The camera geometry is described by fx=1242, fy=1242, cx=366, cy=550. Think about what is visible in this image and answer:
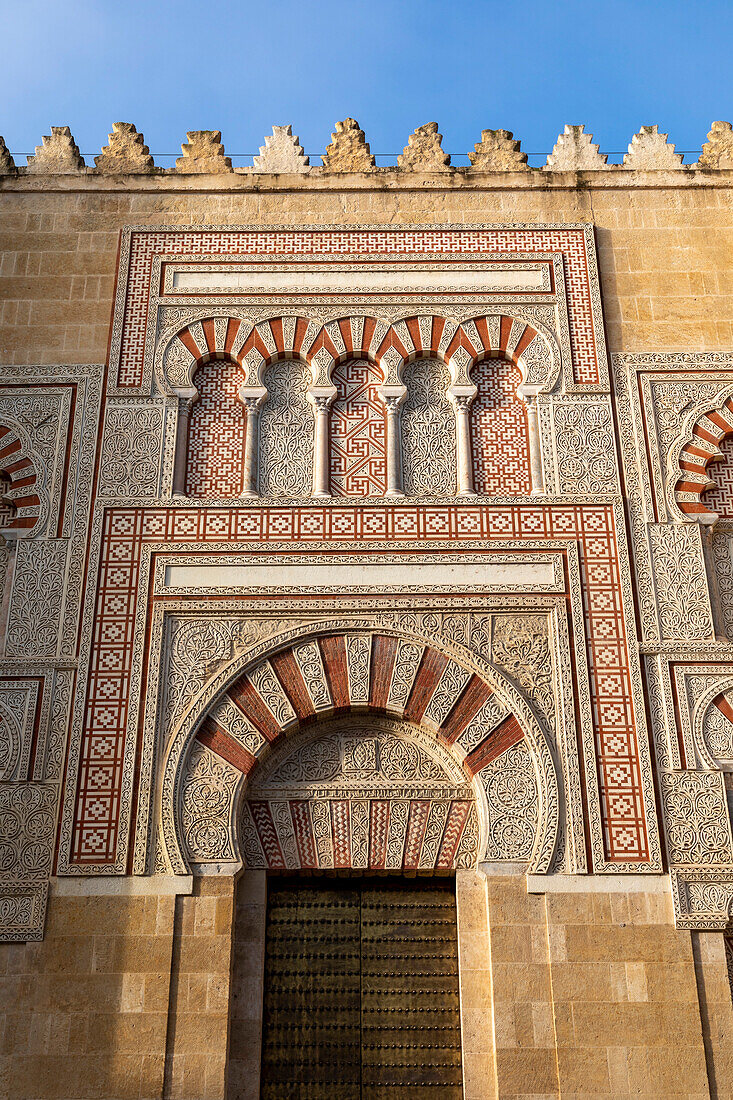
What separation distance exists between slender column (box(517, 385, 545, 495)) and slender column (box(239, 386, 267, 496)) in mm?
1562

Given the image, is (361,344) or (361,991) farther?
(361,344)

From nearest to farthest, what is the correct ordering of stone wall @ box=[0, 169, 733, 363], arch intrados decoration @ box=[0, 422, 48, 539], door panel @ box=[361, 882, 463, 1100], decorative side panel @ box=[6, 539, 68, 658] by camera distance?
door panel @ box=[361, 882, 463, 1100] < decorative side panel @ box=[6, 539, 68, 658] < arch intrados decoration @ box=[0, 422, 48, 539] < stone wall @ box=[0, 169, 733, 363]

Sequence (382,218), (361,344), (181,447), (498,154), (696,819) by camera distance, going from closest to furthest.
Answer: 1. (696,819)
2. (181,447)
3. (361,344)
4. (382,218)
5. (498,154)

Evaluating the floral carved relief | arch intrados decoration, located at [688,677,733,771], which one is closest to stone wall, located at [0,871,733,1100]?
arch intrados decoration, located at [688,677,733,771]

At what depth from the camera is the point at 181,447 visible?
731 centimetres

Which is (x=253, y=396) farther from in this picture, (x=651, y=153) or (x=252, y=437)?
(x=651, y=153)

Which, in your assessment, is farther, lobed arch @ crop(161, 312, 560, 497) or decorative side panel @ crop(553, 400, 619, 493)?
lobed arch @ crop(161, 312, 560, 497)

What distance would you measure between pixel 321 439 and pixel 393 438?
0.42 meters

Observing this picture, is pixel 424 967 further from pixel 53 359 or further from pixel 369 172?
pixel 369 172

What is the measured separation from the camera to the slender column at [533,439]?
23.5 feet

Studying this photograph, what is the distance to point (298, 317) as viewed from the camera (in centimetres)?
763

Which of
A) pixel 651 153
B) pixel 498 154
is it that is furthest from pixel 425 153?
pixel 651 153

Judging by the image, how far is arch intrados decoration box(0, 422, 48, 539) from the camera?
23.3 ft

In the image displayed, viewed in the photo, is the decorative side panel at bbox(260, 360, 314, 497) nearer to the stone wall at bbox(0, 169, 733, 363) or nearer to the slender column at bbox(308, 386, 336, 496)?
the slender column at bbox(308, 386, 336, 496)
